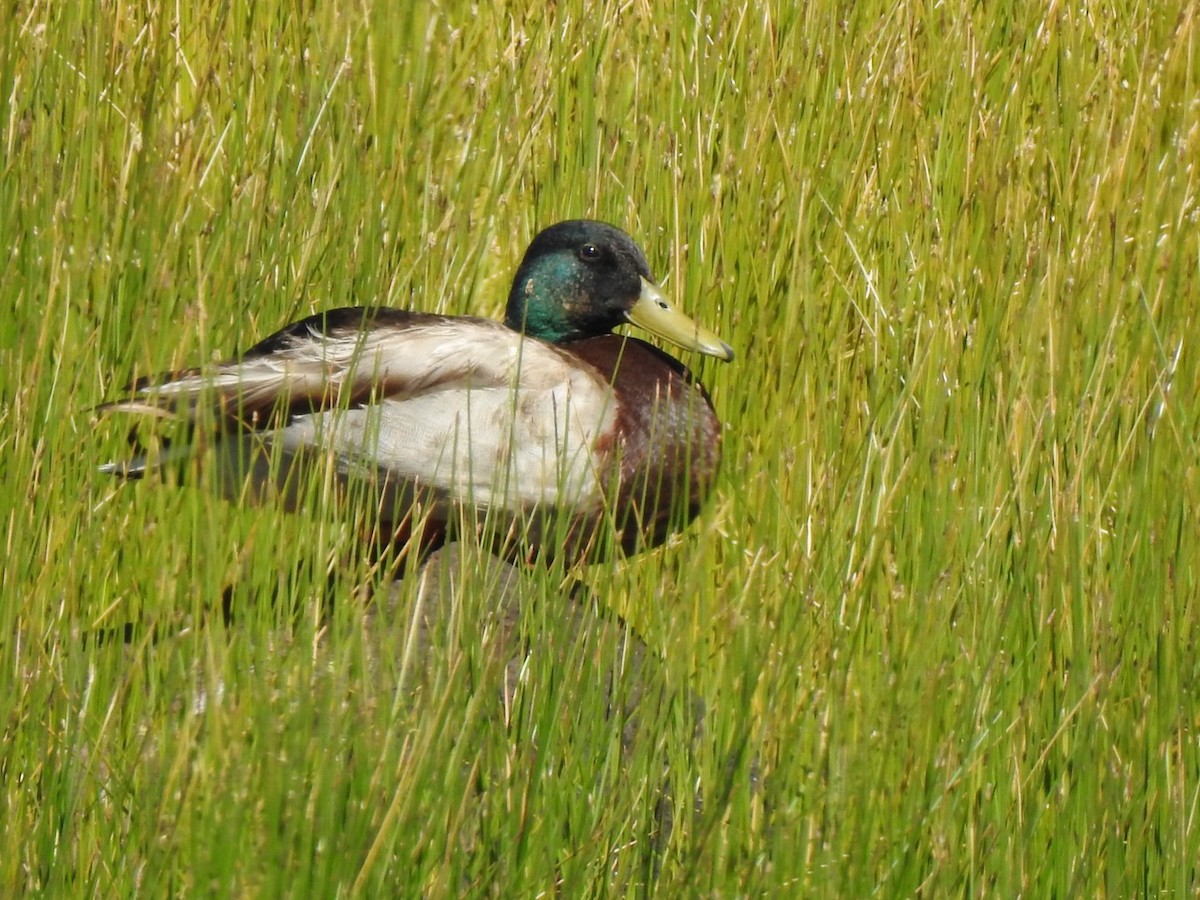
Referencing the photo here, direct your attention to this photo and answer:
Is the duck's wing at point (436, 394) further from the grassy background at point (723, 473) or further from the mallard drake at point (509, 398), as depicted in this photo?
the grassy background at point (723, 473)

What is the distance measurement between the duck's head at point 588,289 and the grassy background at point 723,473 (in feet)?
0.34

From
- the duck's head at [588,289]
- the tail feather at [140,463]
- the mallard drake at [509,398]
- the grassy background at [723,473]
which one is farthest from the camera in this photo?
the duck's head at [588,289]

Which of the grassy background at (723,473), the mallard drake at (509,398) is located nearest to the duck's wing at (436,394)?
the mallard drake at (509,398)

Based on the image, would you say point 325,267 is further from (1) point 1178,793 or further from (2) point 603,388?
(1) point 1178,793

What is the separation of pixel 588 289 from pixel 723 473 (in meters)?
0.79

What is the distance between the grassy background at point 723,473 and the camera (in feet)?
6.53

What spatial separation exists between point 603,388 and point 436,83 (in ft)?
3.08

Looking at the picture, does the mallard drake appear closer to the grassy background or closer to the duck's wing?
the duck's wing

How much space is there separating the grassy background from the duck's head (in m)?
0.10

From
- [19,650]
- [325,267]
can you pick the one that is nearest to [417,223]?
[325,267]

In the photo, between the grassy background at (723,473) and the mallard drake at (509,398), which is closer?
the grassy background at (723,473)

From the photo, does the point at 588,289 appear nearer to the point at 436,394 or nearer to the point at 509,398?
the point at 436,394

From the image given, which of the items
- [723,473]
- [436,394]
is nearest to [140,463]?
[436,394]

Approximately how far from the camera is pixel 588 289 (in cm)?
378
